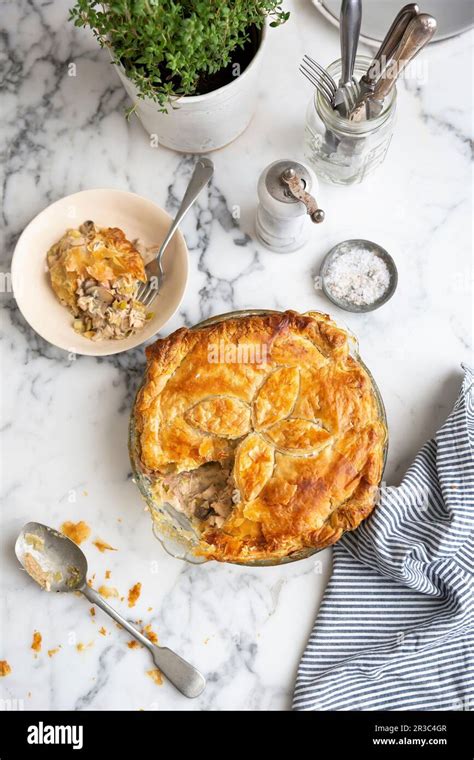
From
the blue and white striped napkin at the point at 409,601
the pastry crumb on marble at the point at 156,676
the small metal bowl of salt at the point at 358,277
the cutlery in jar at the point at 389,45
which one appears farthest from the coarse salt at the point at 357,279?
the pastry crumb on marble at the point at 156,676

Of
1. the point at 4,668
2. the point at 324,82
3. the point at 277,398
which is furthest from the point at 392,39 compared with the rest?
the point at 4,668

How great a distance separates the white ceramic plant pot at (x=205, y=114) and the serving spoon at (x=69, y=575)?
4.81ft

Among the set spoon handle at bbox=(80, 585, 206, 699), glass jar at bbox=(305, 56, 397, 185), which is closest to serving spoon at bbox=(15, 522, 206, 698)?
spoon handle at bbox=(80, 585, 206, 699)

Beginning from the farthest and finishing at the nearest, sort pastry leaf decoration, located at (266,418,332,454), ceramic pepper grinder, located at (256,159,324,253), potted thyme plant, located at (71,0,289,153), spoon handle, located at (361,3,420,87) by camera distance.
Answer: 1. ceramic pepper grinder, located at (256,159,324,253)
2. pastry leaf decoration, located at (266,418,332,454)
3. spoon handle, located at (361,3,420,87)
4. potted thyme plant, located at (71,0,289,153)

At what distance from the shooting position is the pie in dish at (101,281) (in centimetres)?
260

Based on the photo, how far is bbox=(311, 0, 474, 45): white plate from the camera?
2.82 meters

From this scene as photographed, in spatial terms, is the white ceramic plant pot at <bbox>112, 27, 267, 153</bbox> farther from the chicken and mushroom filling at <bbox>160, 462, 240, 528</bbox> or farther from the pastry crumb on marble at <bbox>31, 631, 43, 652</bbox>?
Result: the pastry crumb on marble at <bbox>31, 631, 43, 652</bbox>

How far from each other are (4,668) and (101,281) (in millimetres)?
1404

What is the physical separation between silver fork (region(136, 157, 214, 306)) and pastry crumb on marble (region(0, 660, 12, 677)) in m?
1.37

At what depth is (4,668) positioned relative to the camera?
265 centimetres

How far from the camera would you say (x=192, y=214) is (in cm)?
282

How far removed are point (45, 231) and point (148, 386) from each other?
0.74 m

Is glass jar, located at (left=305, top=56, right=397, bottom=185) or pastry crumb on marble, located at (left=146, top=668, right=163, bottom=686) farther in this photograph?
pastry crumb on marble, located at (left=146, top=668, right=163, bottom=686)
